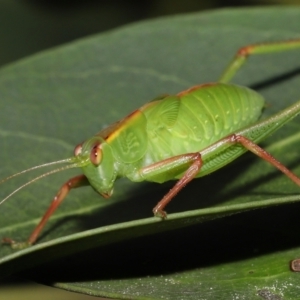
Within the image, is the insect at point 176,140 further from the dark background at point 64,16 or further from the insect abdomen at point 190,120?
the dark background at point 64,16

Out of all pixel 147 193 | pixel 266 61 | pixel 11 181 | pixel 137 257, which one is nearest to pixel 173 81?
pixel 266 61

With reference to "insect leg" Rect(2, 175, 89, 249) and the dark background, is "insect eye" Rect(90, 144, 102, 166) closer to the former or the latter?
"insect leg" Rect(2, 175, 89, 249)

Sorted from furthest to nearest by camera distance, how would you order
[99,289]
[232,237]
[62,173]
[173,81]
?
1. [173,81]
2. [62,173]
3. [232,237]
4. [99,289]

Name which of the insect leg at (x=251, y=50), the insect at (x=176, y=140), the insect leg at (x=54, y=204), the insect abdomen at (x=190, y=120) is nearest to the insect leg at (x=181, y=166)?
the insect at (x=176, y=140)

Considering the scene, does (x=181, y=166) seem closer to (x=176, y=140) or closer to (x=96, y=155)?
(x=176, y=140)

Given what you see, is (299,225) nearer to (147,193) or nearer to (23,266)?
(147,193)

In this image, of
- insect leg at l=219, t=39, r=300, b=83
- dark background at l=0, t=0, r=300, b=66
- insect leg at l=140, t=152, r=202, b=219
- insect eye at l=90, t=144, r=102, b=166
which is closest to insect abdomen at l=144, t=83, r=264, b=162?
insect leg at l=140, t=152, r=202, b=219
